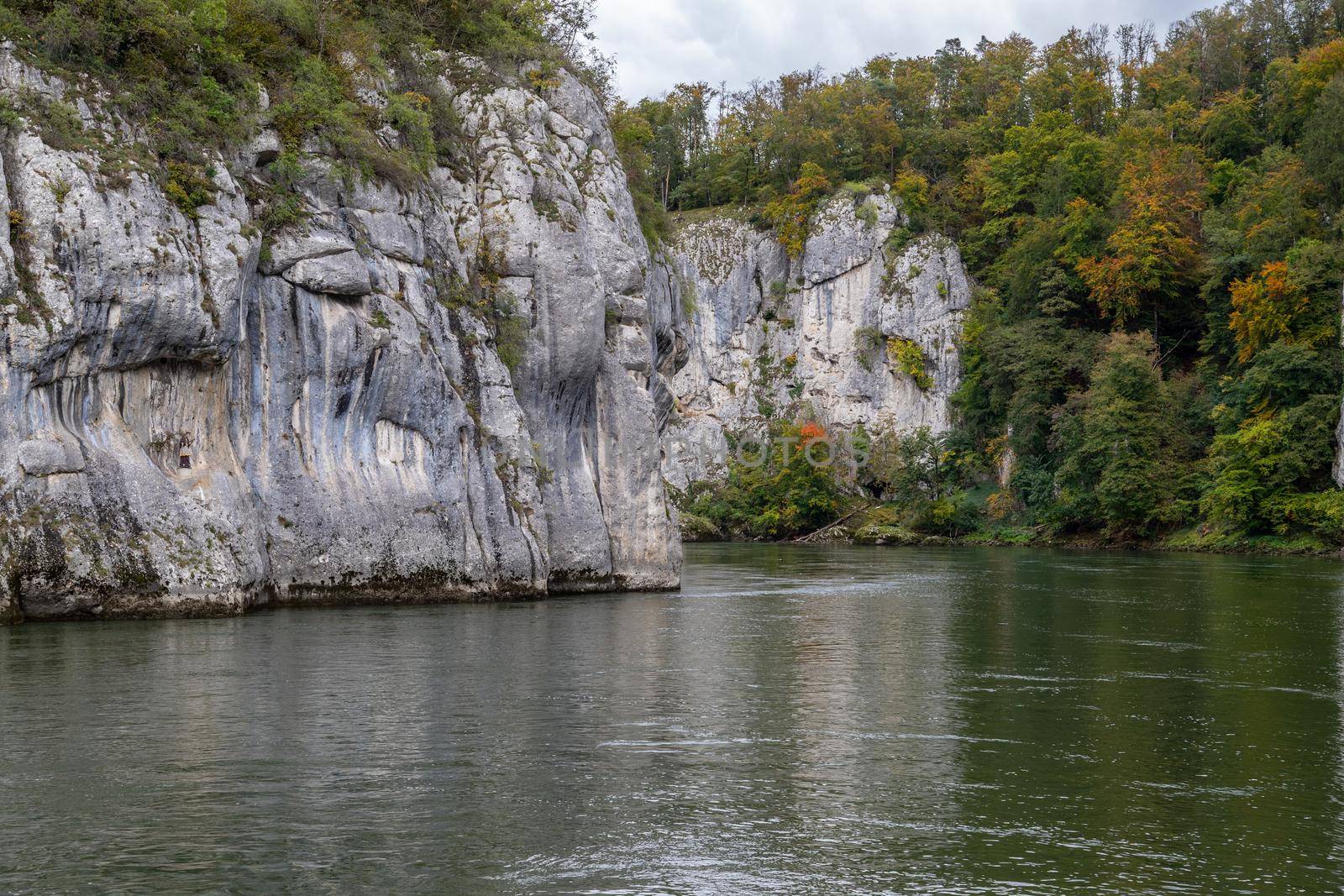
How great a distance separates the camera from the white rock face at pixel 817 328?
88.5 meters

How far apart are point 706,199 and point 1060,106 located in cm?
3010

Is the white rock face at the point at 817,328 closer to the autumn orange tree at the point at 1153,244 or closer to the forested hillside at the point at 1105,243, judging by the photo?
the forested hillside at the point at 1105,243

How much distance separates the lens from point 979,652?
21.5m

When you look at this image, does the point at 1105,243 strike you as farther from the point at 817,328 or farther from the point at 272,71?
the point at 272,71

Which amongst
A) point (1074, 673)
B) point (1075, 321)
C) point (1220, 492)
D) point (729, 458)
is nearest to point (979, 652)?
point (1074, 673)

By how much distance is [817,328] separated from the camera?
9375 cm

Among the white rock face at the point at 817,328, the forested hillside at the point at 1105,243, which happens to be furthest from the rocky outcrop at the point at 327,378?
the white rock face at the point at 817,328

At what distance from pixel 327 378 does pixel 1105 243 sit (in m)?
57.1

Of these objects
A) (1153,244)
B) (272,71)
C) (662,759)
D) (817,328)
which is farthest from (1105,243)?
(662,759)

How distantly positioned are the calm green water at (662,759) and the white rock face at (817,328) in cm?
6532

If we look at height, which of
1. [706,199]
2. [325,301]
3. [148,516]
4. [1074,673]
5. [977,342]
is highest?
[706,199]

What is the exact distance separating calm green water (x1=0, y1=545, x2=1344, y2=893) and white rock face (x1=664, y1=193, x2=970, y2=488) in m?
65.3

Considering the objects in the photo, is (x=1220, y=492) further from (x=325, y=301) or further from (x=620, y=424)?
(x=325, y=301)

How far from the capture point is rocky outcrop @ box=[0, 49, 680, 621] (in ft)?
76.7
